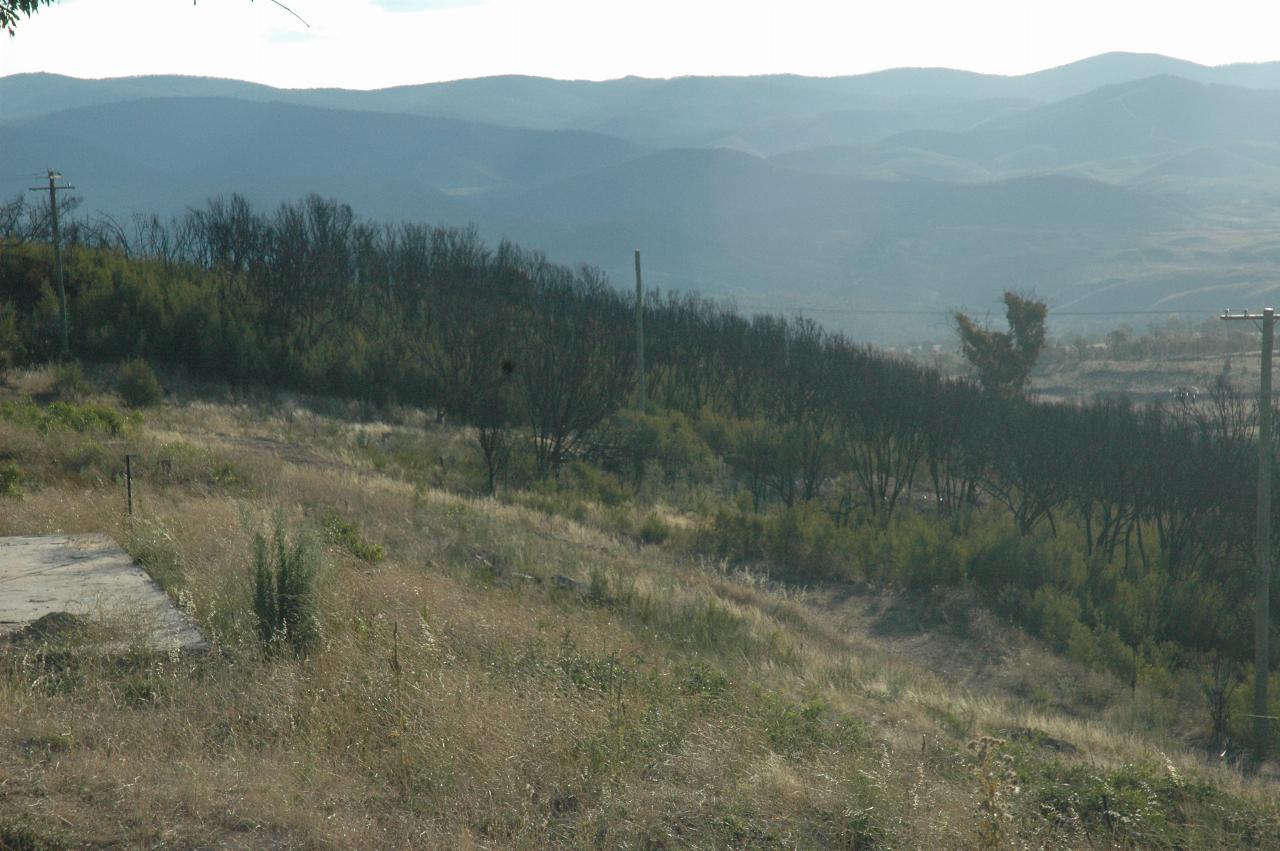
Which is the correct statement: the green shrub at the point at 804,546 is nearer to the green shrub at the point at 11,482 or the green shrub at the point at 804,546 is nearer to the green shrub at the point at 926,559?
the green shrub at the point at 926,559

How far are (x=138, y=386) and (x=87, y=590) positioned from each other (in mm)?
23372

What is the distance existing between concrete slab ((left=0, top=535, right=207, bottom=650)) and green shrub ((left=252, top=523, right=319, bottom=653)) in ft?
1.15

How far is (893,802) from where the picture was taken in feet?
16.5

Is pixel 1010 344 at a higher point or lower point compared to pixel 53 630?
lower

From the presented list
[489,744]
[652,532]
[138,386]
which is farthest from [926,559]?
[138,386]

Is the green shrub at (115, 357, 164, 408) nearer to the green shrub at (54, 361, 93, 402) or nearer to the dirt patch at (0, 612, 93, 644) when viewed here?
the green shrub at (54, 361, 93, 402)

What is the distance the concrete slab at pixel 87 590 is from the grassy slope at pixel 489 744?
0.18 meters

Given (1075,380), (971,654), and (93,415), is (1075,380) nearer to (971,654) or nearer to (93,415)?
(971,654)

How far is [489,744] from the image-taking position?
201 inches

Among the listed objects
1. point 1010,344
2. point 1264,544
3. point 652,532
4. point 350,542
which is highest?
point 350,542

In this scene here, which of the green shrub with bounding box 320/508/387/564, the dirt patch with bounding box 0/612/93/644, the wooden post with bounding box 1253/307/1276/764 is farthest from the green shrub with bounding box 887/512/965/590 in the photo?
the dirt patch with bounding box 0/612/93/644

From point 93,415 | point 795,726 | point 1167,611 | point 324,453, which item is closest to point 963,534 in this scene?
point 1167,611

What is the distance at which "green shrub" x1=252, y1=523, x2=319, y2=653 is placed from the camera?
6270 mm

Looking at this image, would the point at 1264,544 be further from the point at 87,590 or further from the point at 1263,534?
the point at 87,590
